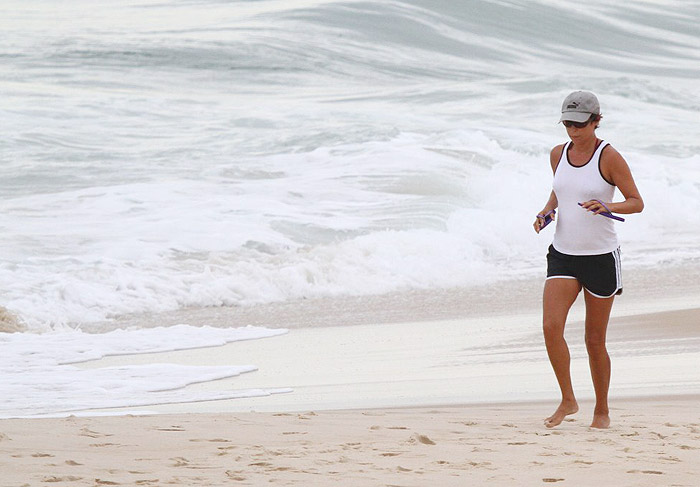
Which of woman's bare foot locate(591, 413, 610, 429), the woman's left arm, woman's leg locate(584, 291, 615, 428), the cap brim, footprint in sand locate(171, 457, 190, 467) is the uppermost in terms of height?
the cap brim

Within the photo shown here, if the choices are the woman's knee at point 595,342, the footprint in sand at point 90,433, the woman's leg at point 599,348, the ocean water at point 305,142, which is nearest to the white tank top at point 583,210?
the woman's leg at point 599,348

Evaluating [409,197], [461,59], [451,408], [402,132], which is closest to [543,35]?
[461,59]

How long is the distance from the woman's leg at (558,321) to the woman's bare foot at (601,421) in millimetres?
112

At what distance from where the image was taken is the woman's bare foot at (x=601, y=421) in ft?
15.2

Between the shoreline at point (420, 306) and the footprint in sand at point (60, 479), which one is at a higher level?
the footprint in sand at point (60, 479)

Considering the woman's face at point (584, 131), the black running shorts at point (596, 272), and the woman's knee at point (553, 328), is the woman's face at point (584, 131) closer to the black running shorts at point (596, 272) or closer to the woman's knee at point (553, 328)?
the black running shorts at point (596, 272)

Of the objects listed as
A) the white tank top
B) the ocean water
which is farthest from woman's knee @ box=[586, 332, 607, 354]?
the ocean water

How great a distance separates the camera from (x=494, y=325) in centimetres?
838

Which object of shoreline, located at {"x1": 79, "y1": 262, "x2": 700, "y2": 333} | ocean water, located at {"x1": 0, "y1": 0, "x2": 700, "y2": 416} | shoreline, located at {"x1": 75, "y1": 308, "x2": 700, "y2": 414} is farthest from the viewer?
ocean water, located at {"x1": 0, "y1": 0, "x2": 700, "y2": 416}

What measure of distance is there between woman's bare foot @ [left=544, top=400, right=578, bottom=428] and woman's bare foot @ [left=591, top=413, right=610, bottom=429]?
0.33ft

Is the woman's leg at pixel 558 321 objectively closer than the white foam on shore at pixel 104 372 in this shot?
Yes

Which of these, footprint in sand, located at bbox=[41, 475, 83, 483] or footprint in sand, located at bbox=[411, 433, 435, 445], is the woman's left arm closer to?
footprint in sand, located at bbox=[411, 433, 435, 445]

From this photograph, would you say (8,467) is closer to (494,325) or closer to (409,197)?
(494,325)

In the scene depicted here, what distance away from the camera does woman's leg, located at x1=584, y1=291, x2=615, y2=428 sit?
15.4 ft
